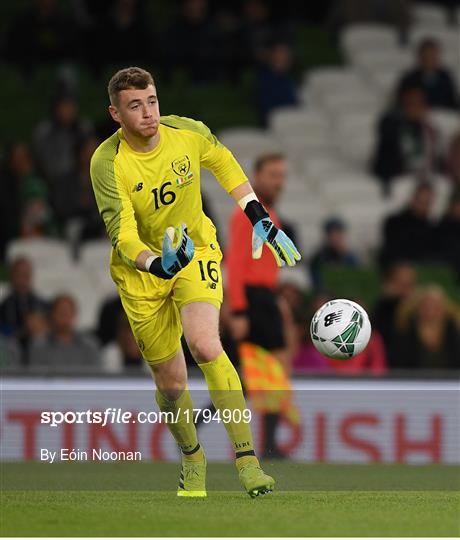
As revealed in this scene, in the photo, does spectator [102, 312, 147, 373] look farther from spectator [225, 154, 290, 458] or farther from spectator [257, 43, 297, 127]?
spectator [257, 43, 297, 127]

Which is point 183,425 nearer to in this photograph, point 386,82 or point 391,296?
point 391,296

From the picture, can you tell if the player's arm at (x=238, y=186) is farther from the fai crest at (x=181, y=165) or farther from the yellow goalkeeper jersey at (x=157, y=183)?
the fai crest at (x=181, y=165)

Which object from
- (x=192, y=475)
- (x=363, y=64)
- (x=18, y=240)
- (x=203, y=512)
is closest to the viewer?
(x=203, y=512)

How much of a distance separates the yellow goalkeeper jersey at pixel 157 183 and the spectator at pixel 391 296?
18.7ft

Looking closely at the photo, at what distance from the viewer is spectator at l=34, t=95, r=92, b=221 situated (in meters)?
16.3

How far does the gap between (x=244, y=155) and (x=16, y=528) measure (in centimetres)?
1077

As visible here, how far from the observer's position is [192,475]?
8.87 m

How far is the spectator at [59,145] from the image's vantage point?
53.6 ft

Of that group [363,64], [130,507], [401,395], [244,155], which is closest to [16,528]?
[130,507]

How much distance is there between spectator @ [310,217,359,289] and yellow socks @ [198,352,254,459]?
23.5 feet

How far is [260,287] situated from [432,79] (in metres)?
6.83

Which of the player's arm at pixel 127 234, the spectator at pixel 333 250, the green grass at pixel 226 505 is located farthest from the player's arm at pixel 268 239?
the spectator at pixel 333 250

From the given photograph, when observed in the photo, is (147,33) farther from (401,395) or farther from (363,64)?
→ (401,395)

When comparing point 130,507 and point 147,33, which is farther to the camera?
point 147,33
